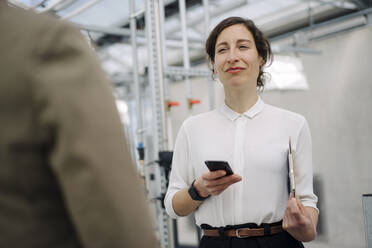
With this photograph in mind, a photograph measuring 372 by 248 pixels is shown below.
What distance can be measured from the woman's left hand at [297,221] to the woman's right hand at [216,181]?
0.19 m

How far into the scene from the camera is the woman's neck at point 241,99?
1434mm

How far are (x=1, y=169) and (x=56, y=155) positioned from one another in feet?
0.28

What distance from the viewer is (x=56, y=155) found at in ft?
1.55

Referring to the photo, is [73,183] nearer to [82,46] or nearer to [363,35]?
[82,46]

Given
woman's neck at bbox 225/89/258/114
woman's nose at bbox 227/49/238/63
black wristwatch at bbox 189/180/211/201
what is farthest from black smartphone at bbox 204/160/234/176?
woman's nose at bbox 227/49/238/63

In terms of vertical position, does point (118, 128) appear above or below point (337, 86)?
below

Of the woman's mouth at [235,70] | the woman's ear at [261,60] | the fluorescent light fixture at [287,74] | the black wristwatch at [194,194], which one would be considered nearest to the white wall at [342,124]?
the fluorescent light fixture at [287,74]

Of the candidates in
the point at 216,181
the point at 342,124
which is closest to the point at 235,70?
the point at 216,181

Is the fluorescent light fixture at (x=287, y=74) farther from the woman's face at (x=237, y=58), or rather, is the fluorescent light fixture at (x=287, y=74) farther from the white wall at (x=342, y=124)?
the woman's face at (x=237, y=58)

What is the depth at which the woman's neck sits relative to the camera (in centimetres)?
143

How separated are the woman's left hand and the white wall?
2866 millimetres

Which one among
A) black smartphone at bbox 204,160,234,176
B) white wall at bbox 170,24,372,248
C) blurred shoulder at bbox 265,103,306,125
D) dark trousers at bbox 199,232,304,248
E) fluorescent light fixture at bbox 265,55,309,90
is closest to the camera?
black smartphone at bbox 204,160,234,176

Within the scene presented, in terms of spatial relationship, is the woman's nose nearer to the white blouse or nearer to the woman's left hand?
the white blouse

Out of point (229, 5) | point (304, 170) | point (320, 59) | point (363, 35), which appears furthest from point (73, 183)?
point (229, 5)
